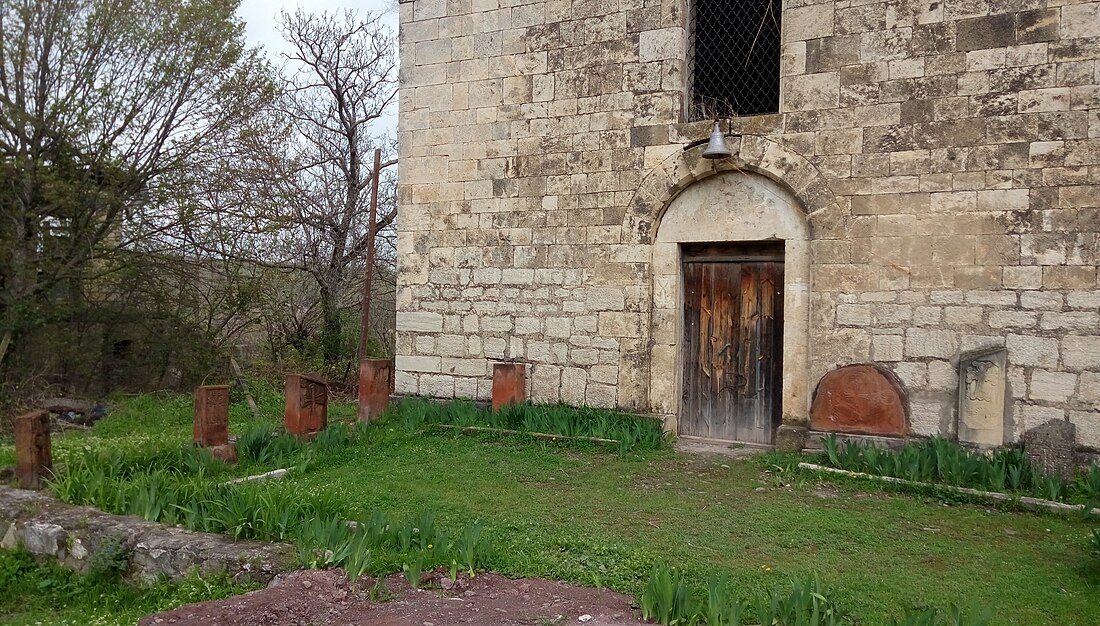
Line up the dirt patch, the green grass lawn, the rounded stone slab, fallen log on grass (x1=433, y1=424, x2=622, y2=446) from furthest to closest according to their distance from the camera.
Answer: fallen log on grass (x1=433, y1=424, x2=622, y2=446) < the rounded stone slab < the green grass lawn < the dirt patch

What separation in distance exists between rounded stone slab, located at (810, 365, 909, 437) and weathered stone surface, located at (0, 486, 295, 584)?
4825 mm

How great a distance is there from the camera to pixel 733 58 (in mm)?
8133

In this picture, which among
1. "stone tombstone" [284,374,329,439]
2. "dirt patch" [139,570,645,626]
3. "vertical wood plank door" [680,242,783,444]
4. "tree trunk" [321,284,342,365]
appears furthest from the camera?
"tree trunk" [321,284,342,365]

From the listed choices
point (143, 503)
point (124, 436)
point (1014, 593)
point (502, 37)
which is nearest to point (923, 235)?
point (1014, 593)

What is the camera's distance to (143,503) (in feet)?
17.3

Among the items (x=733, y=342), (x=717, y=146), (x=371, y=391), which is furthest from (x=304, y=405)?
(x=717, y=146)

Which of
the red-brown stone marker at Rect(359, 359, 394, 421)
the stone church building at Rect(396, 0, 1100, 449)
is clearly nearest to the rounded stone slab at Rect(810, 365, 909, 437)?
the stone church building at Rect(396, 0, 1100, 449)

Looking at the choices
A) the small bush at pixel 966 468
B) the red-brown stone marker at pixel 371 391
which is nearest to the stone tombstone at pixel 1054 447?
the small bush at pixel 966 468

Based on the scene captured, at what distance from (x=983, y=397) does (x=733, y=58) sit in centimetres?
400

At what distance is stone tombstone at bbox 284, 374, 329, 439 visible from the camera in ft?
26.2

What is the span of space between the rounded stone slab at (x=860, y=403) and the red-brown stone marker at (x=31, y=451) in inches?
252

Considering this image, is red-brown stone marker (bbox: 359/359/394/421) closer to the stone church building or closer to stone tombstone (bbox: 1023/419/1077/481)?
the stone church building

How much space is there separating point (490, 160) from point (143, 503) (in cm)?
520

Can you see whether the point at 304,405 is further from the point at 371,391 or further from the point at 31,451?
the point at 31,451
